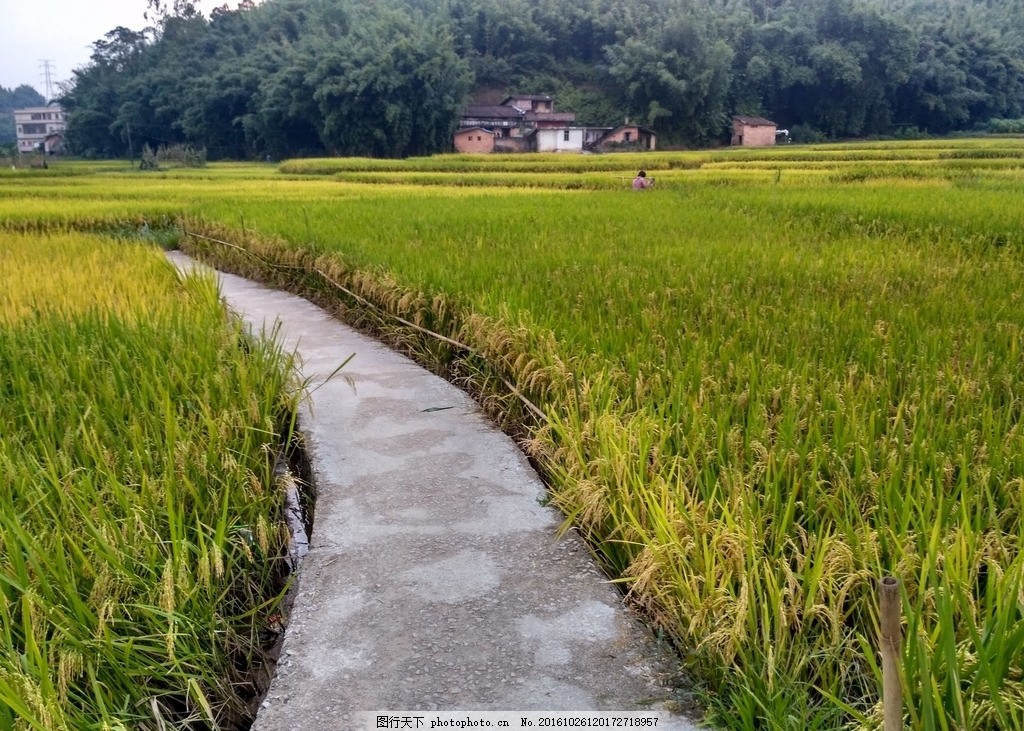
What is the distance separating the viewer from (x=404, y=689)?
1800 mm

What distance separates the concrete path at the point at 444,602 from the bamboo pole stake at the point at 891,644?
0.71 meters

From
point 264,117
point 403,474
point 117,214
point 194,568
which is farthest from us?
point 264,117

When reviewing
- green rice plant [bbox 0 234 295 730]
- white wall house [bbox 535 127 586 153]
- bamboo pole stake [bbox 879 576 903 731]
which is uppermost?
white wall house [bbox 535 127 586 153]

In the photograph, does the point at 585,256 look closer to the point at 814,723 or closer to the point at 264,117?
the point at 814,723

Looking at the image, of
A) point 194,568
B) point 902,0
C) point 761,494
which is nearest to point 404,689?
point 194,568

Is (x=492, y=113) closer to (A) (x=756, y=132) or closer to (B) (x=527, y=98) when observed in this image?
(B) (x=527, y=98)

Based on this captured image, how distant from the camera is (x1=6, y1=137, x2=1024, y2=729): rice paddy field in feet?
5.35

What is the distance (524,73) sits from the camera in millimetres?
54875

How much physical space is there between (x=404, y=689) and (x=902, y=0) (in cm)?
9449

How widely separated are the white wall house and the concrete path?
40.7 m

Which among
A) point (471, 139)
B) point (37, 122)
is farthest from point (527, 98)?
point (37, 122)

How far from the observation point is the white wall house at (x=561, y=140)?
42.2 metres

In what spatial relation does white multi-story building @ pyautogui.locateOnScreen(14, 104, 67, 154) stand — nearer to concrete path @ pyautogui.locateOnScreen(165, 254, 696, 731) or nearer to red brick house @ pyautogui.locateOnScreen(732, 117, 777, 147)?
red brick house @ pyautogui.locateOnScreen(732, 117, 777, 147)

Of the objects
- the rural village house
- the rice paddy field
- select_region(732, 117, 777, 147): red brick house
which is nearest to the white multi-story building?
the rural village house
